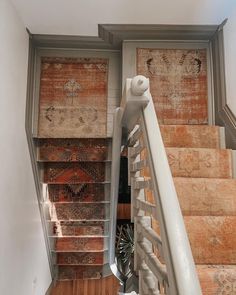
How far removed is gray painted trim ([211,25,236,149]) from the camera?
2.44m

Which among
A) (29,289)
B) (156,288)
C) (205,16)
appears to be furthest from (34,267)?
(205,16)

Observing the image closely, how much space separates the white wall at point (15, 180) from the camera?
194 cm

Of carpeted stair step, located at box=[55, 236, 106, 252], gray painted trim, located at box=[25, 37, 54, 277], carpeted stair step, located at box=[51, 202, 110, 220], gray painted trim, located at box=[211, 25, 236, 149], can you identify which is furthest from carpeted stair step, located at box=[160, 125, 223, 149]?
carpeted stair step, located at box=[55, 236, 106, 252]

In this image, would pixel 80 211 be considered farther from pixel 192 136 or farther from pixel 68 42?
pixel 68 42

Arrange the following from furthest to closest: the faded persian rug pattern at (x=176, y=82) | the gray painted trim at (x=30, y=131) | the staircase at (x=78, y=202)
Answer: the faded persian rug pattern at (x=176, y=82) → the staircase at (x=78, y=202) → the gray painted trim at (x=30, y=131)

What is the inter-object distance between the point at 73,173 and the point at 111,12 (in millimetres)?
1499

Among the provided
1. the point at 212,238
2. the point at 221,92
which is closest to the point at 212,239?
the point at 212,238

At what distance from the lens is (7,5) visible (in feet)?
6.89

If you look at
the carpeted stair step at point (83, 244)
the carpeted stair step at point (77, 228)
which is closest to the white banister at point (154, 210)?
the carpeted stair step at point (77, 228)

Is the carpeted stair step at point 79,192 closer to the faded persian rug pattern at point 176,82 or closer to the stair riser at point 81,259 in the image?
the stair riser at point 81,259

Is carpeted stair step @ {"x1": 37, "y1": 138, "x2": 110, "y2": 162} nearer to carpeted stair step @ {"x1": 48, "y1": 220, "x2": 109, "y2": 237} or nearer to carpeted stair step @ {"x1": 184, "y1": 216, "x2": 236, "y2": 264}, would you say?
carpeted stair step @ {"x1": 48, "y1": 220, "x2": 109, "y2": 237}

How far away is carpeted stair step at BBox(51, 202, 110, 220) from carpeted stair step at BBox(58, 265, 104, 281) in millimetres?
696

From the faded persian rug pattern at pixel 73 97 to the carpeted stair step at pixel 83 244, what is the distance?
1099mm

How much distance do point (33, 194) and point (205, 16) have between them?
7.22 ft
